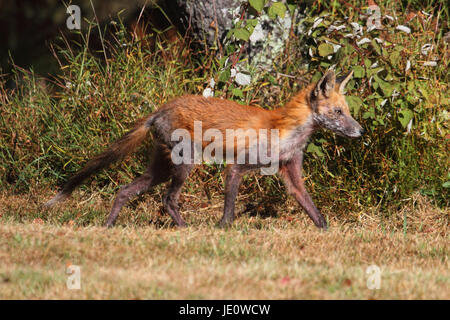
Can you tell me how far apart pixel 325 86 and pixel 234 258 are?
216 centimetres

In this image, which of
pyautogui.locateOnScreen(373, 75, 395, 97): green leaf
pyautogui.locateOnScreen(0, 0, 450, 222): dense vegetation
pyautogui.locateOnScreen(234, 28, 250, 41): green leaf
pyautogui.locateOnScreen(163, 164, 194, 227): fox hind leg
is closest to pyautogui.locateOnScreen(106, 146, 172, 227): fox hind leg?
pyautogui.locateOnScreen(163, 164, 194, 227): fox hind leg

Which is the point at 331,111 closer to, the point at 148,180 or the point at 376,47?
the point at 376,47

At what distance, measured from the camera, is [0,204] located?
280 inches

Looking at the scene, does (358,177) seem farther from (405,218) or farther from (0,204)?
(0,204)

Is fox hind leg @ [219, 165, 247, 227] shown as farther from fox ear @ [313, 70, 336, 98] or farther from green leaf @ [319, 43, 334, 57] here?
green leaf @ [319, 43, 334, 57]

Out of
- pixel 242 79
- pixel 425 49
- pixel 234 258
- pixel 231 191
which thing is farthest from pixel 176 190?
pixel 425 49

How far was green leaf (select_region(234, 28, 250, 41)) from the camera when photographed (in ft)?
22.2

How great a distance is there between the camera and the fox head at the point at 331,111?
241 inches

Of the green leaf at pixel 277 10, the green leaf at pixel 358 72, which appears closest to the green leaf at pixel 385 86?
the green leaf at pixel 358 72

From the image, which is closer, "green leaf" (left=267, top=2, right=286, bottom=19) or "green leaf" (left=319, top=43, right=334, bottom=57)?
"green leaf" (left=319, top=43, right=334, bottom=57)

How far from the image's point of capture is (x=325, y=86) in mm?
6102

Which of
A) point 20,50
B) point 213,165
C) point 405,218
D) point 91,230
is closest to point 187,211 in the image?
point 213,165

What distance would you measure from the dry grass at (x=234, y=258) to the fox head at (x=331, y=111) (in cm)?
96

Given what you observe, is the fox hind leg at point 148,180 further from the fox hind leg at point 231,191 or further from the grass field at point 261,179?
the fox hind leg at point 231,191
